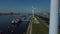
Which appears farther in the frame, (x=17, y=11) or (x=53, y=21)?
(x=17, y=11)

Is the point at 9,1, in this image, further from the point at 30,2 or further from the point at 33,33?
the point at 33,33

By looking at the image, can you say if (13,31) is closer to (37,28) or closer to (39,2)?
(37,28)

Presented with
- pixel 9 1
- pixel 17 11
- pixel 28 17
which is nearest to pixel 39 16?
pixel 28 17

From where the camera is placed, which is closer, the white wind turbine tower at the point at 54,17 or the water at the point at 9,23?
the white wind turbine tower at the point at 54,17

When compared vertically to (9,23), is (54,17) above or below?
above

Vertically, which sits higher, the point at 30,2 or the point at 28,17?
the point at 30,2

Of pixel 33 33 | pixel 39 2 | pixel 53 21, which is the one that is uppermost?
pixel 39 2

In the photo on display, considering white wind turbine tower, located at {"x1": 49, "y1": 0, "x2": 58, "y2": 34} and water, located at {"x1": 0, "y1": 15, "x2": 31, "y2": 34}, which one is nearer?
A: white wind turbine tower, located at {"x1": 49, "y1": 0, "x2": 58, "y2": 34}

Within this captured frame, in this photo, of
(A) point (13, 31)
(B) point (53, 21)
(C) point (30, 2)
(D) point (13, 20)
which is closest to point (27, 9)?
(C) point (30, 2)

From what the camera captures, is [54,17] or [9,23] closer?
[54,17]
